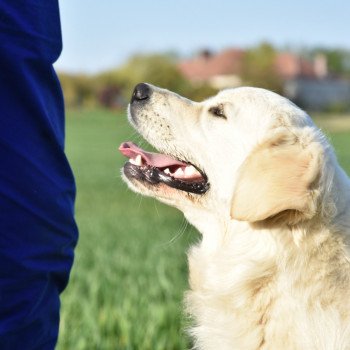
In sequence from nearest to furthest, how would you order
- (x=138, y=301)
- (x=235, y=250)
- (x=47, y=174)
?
(x=47, y=174), (x=235, y=250), (x=138, y=301)

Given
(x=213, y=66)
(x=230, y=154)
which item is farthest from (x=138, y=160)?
(x=213, y=66)

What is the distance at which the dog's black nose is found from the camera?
404 cm

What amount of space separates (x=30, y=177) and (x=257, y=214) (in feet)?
3.22

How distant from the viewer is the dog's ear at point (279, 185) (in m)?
2.93

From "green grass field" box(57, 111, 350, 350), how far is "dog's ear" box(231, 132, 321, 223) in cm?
85

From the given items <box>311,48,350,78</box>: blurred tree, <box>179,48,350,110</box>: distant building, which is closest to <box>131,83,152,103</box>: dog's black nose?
<box>179,48,350,110</box>: distant building

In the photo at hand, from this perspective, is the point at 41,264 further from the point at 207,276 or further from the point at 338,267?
the point at 338,267

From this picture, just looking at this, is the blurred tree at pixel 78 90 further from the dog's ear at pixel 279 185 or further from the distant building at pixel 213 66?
the dog's ear at pixel 279 185

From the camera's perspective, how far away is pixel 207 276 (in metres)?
3.47

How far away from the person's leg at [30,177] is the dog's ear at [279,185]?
0.83 m

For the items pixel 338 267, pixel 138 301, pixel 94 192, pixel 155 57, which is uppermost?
pixel 338 267

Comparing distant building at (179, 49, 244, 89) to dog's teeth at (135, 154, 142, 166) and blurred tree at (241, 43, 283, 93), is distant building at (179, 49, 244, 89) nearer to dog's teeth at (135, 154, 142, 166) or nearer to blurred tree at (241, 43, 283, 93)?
blurred tree at (241, 43, 283, 93)

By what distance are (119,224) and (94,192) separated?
8474 mm

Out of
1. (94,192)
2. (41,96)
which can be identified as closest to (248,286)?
(41,96)
